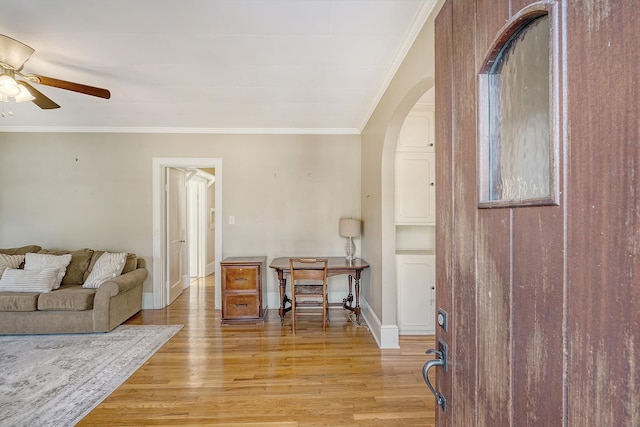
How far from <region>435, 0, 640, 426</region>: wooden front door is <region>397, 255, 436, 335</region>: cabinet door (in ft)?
8.41

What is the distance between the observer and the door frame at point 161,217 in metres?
4.23

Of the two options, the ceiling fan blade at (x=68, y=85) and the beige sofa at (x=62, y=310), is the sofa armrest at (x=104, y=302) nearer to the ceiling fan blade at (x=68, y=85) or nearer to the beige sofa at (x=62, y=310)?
the beige sofa at (x=62, y=310)

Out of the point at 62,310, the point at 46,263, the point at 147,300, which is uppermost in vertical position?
the point at 46,263

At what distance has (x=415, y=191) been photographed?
11.0 feet

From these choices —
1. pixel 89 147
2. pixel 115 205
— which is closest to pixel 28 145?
pixel 89 147

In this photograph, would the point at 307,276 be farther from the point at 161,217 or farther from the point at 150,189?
the point at 150,189

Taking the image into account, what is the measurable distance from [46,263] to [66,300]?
2.19 ft

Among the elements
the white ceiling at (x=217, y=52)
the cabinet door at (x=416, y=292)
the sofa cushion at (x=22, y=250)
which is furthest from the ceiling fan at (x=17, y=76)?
the cabinet door at (x=416, y=292)

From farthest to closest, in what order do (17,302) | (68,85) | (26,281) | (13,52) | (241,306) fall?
(241,306) < (26,281) < (17,302) < (68,85) < (13,52)

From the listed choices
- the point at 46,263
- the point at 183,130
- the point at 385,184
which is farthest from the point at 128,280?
the point at 385,184

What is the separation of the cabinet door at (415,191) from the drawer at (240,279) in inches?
73.5

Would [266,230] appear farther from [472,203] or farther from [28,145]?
[472,203]

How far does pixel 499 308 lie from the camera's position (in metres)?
0.60

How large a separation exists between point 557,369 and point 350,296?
358 cm
